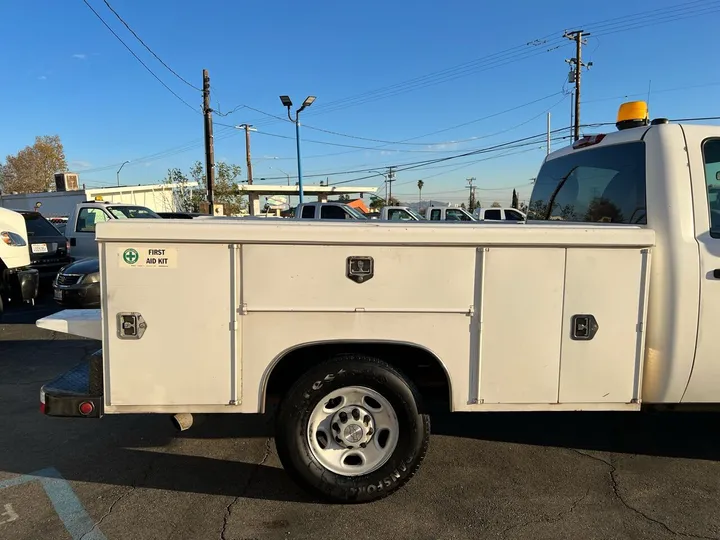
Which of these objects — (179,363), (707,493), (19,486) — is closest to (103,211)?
(19,486)

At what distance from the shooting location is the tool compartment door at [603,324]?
285 centimetres

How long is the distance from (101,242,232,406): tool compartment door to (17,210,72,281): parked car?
25.4 feet

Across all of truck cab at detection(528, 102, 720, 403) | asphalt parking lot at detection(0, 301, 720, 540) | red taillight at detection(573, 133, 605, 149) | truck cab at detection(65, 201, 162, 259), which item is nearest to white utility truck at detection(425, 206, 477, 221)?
truck cab at detection(65, 201, 162, 259)

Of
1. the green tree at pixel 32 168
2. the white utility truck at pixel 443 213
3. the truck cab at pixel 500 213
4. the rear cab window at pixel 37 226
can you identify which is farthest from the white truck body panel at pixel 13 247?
the green tree at pixel 32 168

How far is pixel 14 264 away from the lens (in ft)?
26.3

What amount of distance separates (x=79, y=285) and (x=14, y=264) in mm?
2475

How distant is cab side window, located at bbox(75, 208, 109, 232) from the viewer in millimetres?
11914

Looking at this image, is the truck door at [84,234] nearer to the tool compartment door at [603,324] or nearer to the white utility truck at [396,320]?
the white utility truck at [396,320]

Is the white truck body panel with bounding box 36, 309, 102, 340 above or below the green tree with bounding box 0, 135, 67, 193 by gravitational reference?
below

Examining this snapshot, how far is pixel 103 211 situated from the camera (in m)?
11.8

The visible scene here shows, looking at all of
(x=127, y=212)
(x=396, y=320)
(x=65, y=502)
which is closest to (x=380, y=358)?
(x=396, y=320)

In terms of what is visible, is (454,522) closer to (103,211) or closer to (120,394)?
(120,394)

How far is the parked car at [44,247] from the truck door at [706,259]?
32.7 feet

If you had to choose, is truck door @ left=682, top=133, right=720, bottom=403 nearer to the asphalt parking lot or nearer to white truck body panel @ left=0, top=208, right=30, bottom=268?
the asphalt parking lot
